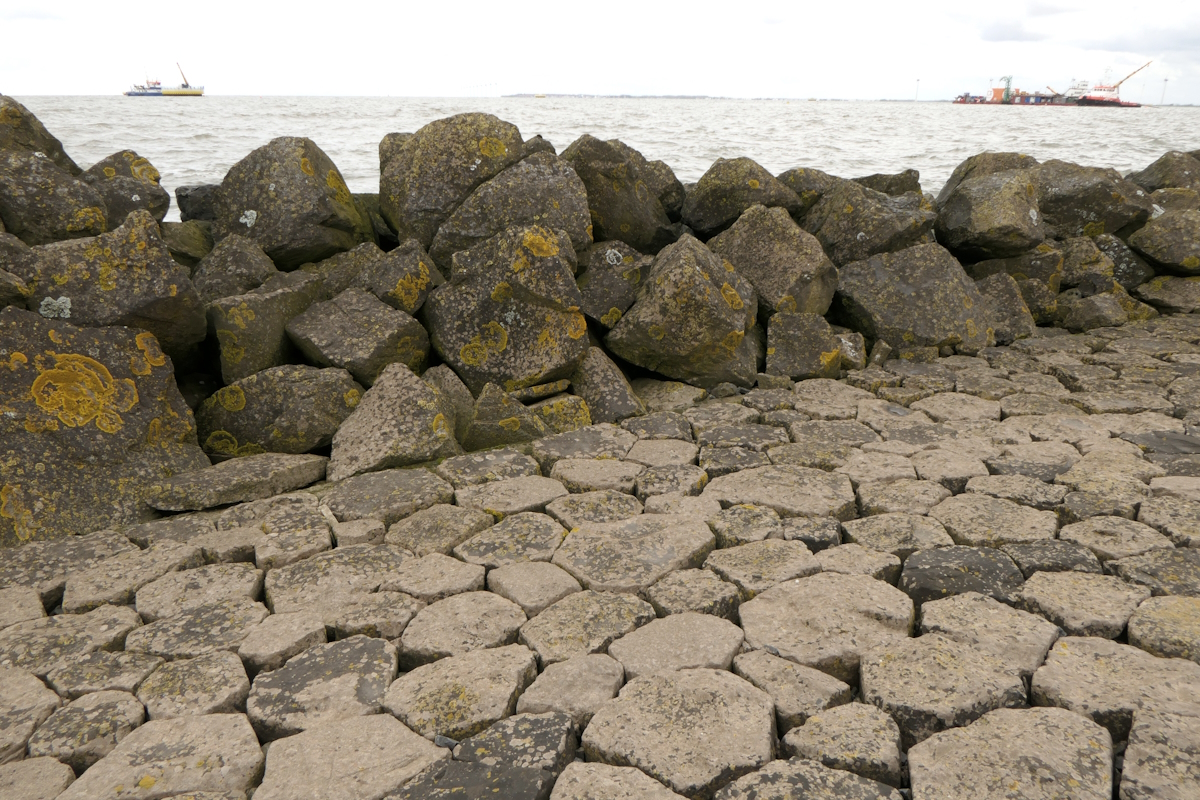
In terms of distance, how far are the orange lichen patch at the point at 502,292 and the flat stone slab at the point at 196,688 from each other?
272cm

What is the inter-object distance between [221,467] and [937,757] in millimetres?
3464

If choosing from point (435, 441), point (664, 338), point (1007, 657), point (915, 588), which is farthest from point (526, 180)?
point (1007, 657)

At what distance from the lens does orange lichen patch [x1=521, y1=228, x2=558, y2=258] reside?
4754 mm

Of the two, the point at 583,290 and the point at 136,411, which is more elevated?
the point at 583,290

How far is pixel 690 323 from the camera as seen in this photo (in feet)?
16.3

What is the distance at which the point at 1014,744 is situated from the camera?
200 centimetres

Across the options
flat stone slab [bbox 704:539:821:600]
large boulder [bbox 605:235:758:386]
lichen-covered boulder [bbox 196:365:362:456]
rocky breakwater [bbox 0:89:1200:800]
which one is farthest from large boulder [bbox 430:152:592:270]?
flat stone slab [bbox 704:539:821:600]

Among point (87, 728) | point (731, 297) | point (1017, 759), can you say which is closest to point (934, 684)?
point (1017, 759)

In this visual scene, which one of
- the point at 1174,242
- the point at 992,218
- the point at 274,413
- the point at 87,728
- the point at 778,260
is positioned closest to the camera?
the point at 87,728

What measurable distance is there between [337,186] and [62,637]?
3820 millimetres

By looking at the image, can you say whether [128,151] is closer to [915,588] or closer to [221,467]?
[221,467]

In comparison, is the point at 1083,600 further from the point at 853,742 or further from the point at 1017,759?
the point at 853,742

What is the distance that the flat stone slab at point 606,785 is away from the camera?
1901 mm

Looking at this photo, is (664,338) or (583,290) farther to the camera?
(583,290)
